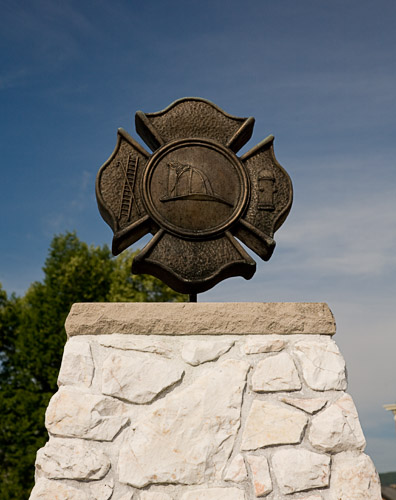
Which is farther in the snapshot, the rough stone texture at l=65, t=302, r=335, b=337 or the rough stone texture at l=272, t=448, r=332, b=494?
the rough stone texture at l=65, t=302, r=335, b=337

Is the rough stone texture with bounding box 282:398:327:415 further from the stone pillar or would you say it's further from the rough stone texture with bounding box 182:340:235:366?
the rough stone texture with bounding box 182:340:235:366

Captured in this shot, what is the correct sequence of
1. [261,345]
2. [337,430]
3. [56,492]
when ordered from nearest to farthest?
[56,492], [337,430], [261,345]

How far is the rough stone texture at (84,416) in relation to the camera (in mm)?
2250

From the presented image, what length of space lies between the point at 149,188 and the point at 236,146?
2.10ft

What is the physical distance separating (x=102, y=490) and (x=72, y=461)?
0.62 feet

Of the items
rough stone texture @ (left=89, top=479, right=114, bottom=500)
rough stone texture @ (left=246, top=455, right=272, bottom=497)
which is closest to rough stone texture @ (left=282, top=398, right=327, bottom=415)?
rough stone texture @ (left=246, top=455, right=272, bottom=497)

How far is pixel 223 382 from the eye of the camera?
2.38 meters

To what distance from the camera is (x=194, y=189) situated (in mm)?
2754

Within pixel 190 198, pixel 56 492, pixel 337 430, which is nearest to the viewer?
pixel 56 492

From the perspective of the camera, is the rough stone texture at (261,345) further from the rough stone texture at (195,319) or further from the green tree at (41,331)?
the green tree at (41,331)

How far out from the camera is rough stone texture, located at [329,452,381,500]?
229 centimetres

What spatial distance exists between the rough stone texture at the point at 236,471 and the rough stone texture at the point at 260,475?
4 centimetres

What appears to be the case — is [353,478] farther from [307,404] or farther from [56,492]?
[56,492]

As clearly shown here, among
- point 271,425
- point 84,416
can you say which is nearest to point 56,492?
point 84,416
